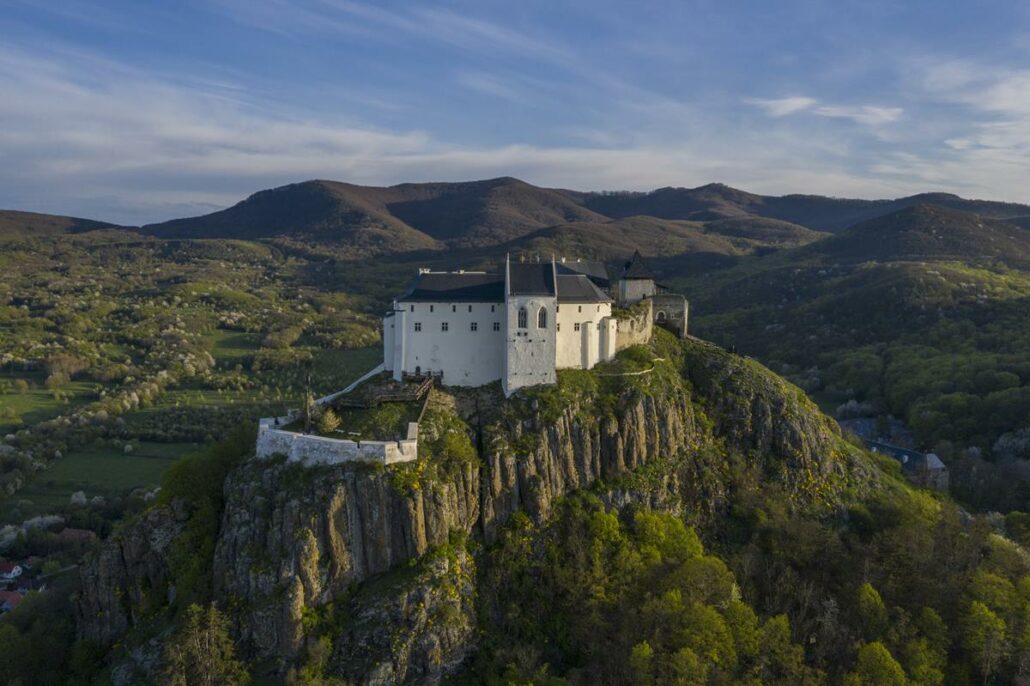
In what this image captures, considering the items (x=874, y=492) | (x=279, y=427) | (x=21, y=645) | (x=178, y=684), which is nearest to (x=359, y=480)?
(x=279, y=427)

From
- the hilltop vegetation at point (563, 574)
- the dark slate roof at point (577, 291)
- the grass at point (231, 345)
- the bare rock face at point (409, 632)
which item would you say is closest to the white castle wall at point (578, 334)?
the dark slate roof at point (577, 291)

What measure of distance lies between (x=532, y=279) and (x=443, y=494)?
70.4 feet

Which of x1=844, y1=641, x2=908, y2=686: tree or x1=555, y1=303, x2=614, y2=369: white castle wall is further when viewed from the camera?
x1=555, y1=303, x2=614, y2=369: white castle wall

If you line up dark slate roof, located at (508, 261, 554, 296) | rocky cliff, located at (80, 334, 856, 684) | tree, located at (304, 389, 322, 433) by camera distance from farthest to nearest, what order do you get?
dark slate roof, located at (508, 261, 554, 296), tree, located at (304, 389, 322, 433), rocky cliff, located at (80, 334, 856, 684)

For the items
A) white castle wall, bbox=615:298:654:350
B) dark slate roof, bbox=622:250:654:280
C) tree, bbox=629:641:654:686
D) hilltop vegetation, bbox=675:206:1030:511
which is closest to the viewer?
tree, bbox=629:641:654:686

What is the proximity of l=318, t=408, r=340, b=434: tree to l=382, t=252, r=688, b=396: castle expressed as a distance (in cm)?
934

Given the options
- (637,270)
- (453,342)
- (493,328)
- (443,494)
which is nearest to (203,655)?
(443,494)

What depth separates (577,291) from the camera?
6606cm

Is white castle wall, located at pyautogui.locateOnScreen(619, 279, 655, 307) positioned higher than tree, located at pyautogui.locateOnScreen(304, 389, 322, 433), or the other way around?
white castle wall, located at pyautogui.locateOnScreen(619, 279, 655, 307)

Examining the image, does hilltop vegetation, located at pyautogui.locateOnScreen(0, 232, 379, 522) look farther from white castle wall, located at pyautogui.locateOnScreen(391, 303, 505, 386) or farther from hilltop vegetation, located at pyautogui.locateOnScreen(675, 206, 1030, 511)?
hilltop vegetation, located at pyautogui.locateOnScreen(675, 206, 1030, 511)

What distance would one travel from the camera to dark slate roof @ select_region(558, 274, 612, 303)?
65.1m

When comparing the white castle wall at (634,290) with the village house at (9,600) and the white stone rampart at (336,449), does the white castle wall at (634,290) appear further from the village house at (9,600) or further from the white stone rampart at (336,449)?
the village house at (9,600)

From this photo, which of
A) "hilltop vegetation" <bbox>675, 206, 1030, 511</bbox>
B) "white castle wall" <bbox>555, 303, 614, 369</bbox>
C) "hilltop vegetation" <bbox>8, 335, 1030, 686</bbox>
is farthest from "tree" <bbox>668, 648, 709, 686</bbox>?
"hilltop vegetation" <bbox>675, 206, 1030, 511</bbox>

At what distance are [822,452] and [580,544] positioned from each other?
29.5 m
